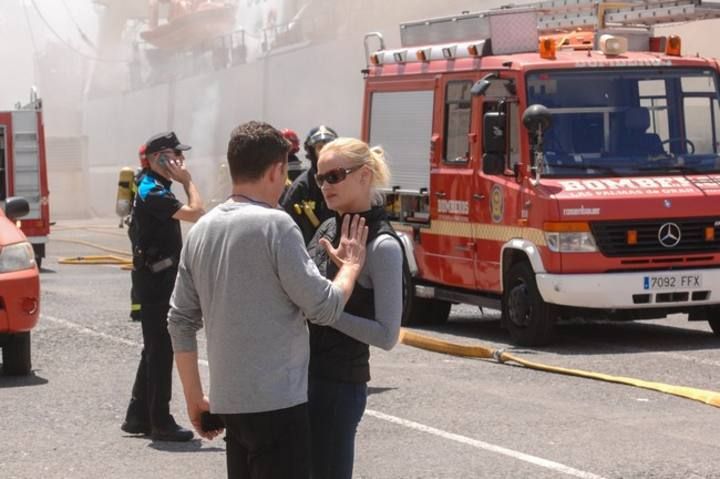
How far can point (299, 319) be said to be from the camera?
4527 millimetres

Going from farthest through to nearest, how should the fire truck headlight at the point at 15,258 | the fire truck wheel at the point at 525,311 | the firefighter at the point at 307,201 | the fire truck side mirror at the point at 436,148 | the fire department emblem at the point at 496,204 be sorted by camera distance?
the fire truck side mirror at the point at 436,148 < the fire department emblem at the point at 496,204 < the fire truck wheel at the point at 525,311 < the fire truck headlight at the point at 15,258 < the firefighter at the point at 307,201

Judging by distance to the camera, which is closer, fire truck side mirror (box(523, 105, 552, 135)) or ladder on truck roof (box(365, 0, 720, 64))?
fire truck side mirror (box(523, 105, 552, 135))

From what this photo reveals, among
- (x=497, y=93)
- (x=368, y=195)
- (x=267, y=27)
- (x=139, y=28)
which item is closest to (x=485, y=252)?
(x=497, y=93)

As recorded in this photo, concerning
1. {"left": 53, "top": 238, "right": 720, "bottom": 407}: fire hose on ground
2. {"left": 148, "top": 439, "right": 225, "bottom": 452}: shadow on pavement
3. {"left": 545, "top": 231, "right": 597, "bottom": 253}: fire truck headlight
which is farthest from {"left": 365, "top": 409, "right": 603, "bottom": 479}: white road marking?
{"left": 545, "top": 231, "right": 597, "bottom": 253}: fire truck headlight

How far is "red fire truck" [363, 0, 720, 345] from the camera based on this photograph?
480 inches

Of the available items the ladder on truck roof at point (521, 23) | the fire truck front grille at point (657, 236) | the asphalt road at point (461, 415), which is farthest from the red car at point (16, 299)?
the ladder on truck roof at point (521, 23)

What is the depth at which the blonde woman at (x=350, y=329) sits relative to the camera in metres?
4.70

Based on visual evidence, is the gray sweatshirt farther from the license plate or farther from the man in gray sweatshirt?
the license plate

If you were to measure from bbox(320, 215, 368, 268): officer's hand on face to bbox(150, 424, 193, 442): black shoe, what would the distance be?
3.95 meters

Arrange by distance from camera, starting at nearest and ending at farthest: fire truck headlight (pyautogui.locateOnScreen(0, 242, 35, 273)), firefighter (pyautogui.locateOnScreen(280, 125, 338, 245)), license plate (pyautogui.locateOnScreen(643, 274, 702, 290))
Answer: firefighter (pyautogui.locateOnScreen(280, 125, 338, 245)) → fire truck headlight (pyautogui.locateOnScreen(0, 242, 35, 273)) → license plate (pyautogui.locateOnScreen(643, 274, 702, 290))

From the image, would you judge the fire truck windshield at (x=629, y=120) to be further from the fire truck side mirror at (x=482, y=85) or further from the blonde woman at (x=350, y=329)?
the blonde woman at (x=350, y=329)

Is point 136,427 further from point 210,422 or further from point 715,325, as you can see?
point 715,325

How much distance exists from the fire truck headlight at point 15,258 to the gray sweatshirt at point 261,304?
6807 mm

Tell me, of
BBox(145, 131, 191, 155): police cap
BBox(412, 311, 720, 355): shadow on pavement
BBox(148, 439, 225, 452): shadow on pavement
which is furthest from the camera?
BBox(412, 311, 720, 355): shadow on pavement
